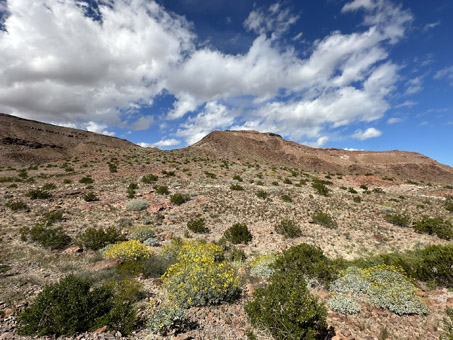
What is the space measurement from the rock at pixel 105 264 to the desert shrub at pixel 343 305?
7.26m

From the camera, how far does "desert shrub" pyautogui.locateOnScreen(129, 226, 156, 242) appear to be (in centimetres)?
1021

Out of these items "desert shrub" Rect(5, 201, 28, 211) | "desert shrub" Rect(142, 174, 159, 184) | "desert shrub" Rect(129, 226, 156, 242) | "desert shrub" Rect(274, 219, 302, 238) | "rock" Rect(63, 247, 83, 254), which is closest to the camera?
"rock" Rect(63, 247, 83, 254)

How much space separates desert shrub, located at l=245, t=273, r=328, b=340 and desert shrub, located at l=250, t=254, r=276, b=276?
2.47m

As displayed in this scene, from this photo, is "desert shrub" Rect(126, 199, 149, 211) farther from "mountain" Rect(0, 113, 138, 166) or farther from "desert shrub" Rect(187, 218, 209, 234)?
"mountain" Rect(0, 113, 138, 166)

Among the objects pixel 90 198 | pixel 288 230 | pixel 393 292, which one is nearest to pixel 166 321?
pixel 393 292

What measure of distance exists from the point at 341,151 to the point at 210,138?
57.9 meters

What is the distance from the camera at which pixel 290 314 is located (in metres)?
4.57

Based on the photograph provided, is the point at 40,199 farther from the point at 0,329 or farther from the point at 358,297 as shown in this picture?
the point at 358,297

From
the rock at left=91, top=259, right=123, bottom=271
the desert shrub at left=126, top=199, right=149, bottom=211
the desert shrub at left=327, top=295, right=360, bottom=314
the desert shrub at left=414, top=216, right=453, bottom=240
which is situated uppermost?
the desert shrub at left=414, top=216, right=453, bottom=240

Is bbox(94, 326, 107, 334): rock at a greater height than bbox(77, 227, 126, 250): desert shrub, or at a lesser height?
lesser

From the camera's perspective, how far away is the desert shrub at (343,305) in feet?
18.5

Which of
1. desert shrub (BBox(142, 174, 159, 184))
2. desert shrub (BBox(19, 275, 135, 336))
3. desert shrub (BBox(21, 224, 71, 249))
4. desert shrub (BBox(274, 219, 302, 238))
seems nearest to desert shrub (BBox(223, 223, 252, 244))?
desert shrub (BBox(274, 219, 302, 238))

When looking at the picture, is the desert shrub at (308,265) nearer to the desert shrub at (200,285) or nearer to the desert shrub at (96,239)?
the desert shrub at (200,285)

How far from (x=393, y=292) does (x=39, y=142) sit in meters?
84.2
